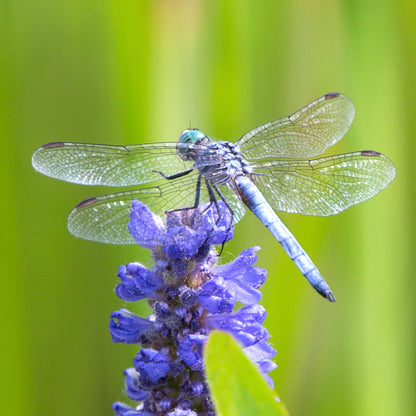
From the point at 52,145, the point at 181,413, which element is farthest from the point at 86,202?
the point at 181,413

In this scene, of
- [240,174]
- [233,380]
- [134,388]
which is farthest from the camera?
[240,174]

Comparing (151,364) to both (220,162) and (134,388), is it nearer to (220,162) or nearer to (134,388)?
(134,388)

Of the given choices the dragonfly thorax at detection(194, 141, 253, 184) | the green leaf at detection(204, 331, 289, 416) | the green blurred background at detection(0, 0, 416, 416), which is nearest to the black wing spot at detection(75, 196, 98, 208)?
the dragonfly thorax at detection(194, 141, 253, 184)

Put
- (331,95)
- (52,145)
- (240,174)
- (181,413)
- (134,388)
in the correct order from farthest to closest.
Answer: (331,95) < (240,174) < (52,145) < (134,388) < (181,413)

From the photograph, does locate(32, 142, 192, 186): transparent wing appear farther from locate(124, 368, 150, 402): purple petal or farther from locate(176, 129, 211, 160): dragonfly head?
locate(124, 368, 150, 402): purple petal

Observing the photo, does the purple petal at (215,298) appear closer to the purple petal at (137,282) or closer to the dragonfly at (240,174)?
the purple petal at (137,282)

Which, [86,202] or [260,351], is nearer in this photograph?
[260,351]

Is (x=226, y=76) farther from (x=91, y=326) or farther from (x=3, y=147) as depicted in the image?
(x=91, y=326)
